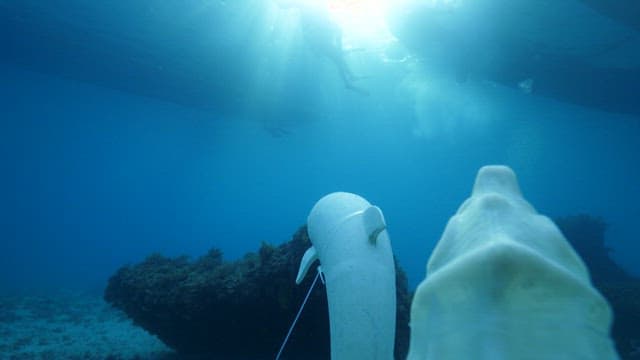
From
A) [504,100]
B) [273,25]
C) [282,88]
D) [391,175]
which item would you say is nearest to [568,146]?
[504,100]

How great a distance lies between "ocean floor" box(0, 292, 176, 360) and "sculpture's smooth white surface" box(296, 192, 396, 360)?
5.29 m

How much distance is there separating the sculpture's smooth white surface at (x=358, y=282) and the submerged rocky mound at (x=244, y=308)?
199 cm

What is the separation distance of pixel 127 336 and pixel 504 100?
27144 millimetres

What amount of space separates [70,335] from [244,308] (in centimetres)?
665

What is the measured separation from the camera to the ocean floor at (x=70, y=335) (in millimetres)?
8345

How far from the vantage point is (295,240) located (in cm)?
649

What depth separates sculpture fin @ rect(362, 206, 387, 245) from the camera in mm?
3839

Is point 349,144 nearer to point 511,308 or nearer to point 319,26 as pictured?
point 319,26

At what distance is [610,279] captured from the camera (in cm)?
1716

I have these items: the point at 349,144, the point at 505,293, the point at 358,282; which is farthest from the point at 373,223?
the point at 349,144

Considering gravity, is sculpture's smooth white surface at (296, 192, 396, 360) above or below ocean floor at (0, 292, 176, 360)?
below

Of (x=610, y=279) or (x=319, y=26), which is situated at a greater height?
(x=319, y=26)

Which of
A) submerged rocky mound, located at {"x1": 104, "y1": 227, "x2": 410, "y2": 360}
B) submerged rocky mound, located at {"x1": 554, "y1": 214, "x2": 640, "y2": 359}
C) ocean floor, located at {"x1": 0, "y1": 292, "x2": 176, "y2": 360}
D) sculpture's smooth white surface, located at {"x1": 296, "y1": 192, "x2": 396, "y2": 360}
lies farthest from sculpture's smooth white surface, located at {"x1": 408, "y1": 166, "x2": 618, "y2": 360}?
submerged rocky mound, located at {"x1": 554, "y1": 214, "x2": 640, "y2": 359}

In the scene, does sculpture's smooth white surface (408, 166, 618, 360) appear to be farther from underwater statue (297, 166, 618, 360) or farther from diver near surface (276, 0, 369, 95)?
diver near surface (276, 0, 369, 95)
